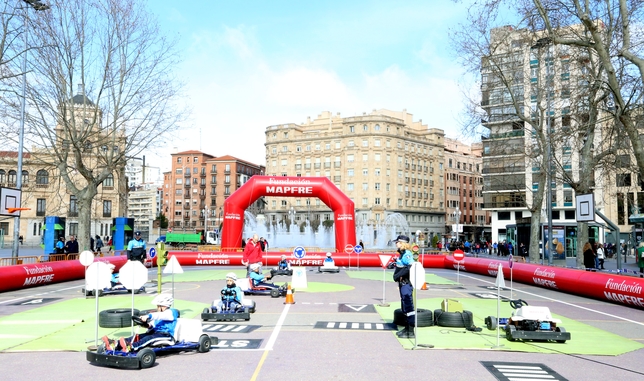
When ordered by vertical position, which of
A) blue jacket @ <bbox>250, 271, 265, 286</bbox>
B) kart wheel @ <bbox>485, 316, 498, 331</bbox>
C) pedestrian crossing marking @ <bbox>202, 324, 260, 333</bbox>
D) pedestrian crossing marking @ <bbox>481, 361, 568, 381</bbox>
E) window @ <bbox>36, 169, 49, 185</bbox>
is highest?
window @ <bbox>36, 169, 49, 185</bbox>

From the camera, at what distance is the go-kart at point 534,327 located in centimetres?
1119

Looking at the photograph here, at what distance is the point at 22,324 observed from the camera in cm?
1323

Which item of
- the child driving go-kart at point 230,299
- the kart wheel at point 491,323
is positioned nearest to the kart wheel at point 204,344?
the child driving go-kart at point 230,299

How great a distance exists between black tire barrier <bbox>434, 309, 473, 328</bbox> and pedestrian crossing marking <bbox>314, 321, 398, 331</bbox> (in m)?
1.06

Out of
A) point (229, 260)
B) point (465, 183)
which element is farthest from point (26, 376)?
point (465, 183)

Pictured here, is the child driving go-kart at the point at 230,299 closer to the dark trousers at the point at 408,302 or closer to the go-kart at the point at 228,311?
the go-kart at the point at 228,311

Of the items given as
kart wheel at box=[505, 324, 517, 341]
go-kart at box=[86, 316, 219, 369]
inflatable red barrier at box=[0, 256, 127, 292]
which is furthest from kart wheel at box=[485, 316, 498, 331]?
inflatable red barrier at box=[0, 256, 127, 292]

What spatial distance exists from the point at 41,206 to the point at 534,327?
76.6 meters

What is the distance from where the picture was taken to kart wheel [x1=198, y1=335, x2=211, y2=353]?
9.80 metres

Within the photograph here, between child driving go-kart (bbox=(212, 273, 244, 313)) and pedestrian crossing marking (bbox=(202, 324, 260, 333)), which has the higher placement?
child driving go-kart (bbox=(212, 273, 244, 313))

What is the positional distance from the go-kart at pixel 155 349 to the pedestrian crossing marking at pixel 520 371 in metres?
4.80

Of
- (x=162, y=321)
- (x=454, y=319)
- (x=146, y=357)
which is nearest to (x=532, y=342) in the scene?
(x=454, y=319)

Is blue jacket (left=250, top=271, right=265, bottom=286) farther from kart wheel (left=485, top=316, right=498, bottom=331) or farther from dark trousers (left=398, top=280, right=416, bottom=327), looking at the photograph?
kart wheel (left=485, top=316, right=498, bottom=331)

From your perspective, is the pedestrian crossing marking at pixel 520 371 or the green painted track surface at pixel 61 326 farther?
the green painted track surface at pixel 61 326
